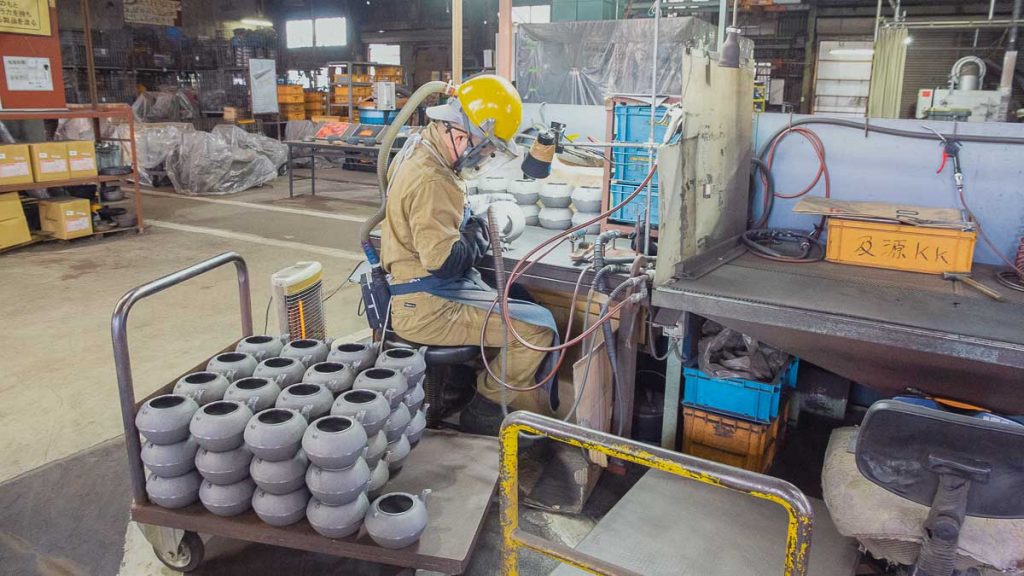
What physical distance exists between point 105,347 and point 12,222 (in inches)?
127

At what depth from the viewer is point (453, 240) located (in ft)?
9.29

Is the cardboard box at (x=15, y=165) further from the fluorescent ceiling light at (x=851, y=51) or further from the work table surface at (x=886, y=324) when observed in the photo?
the fluorescent ceiling light at (x=851, y=51)

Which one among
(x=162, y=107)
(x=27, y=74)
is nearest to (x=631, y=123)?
(x=27, y=74)

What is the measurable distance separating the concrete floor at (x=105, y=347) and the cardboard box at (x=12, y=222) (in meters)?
0.14

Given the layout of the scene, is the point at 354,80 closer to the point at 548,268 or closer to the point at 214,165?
the point at 214,165

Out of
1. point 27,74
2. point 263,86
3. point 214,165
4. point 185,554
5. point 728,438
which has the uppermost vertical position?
point 263,86

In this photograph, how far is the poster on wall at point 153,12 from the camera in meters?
15.6

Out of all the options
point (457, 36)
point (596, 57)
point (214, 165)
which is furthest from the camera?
point (214, 165)

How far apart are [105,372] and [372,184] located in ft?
25.3

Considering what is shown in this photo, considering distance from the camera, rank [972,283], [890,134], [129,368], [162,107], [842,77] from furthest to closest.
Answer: [162,107], [842,77], [890,134], [972,283], [129,368]

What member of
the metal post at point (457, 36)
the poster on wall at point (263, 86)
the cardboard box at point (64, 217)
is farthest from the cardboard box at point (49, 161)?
the poster on wall at point (263, 86)

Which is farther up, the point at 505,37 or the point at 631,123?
the point at 505,37

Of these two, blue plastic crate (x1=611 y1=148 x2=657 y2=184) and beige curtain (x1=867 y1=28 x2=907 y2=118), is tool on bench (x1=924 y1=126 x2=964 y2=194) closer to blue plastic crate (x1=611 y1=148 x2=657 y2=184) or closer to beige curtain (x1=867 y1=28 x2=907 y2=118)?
blue plastic crate (x1=611 y1=148 x2=657 y2=184)

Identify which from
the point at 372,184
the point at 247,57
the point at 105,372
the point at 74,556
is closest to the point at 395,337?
the point at 74,556
